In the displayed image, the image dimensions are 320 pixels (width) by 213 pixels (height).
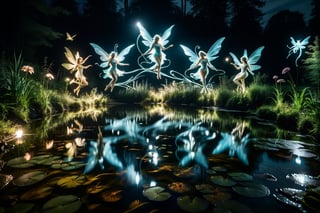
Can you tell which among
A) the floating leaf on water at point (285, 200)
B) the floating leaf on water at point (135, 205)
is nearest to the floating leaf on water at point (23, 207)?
the floating leaf on water at point (135, 205)

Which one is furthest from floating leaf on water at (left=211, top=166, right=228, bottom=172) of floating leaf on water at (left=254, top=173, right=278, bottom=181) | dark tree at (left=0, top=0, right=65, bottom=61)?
dark tree at (left=0, top=0, right=65, bottom=61)

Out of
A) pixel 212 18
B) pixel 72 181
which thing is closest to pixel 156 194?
pixel 72 181

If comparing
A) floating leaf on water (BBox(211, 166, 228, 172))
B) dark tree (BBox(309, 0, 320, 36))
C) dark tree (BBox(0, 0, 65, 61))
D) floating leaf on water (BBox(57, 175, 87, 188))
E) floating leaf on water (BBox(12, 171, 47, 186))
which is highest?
dark tree (BBox(309, 0, 320, 36))

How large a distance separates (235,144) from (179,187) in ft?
6.58

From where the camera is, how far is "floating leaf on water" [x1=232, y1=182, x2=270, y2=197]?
193 cm

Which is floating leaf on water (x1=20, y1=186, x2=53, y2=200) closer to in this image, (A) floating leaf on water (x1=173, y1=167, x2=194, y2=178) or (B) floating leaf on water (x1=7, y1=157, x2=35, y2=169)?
(B) floating leaf on water (x1=7, y1=157, x2=35, y2=169)

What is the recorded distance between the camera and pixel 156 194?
6.30 feet

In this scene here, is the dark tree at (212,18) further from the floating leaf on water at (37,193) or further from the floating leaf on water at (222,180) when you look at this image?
the floating leaf on water at (37,193)

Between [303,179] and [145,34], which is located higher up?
[145,34]

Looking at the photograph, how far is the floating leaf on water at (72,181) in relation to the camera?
2074 millimetres

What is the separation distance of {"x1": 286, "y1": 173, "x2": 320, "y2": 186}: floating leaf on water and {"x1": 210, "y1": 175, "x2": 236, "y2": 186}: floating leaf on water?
656 millimetres

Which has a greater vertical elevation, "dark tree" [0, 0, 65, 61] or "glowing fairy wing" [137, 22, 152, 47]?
"dark tree" [0, 0, 65, 61]

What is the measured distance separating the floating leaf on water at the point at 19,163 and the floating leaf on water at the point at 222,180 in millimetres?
2123

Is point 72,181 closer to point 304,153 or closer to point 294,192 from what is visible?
point 294,192
